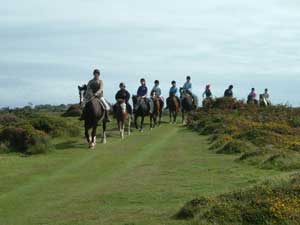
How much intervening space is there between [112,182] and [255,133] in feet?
38.7

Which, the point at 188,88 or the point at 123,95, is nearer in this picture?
the point at 123,95

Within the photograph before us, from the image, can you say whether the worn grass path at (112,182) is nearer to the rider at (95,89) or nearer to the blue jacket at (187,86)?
the rider at (95,89)

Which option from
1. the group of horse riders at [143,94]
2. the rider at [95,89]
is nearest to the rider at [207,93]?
the group of horse riders at [143,94]

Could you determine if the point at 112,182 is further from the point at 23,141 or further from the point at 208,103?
the point at 208,103

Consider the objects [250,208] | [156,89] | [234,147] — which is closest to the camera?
[250,208]

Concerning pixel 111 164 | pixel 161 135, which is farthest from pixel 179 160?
pixel 161 135

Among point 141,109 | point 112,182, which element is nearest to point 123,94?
point 141,109

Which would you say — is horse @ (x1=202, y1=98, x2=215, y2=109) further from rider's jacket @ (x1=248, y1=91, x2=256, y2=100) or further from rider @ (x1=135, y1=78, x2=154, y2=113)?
rider @ (x1=135, y1=78, x2=154, y2=113)

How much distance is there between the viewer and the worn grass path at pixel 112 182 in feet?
42.8

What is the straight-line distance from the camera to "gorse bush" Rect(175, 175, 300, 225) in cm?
1113

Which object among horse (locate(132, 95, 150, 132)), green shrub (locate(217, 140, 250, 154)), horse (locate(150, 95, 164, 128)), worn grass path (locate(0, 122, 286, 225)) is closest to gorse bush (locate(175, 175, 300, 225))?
worn grass path (locate(0, 122, 286, 225))

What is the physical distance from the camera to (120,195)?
49.3 ft

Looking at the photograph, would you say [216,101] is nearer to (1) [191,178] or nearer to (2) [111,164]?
(2) [111,164]

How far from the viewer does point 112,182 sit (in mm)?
17219
